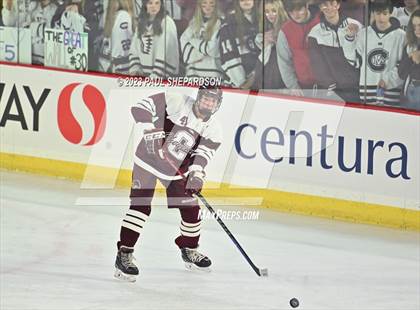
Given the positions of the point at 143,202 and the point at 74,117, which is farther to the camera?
the point at 74,117

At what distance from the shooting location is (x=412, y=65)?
8891mm

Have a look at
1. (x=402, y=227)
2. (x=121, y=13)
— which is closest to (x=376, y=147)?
(x=402, y=227)

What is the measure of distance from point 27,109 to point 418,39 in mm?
3304

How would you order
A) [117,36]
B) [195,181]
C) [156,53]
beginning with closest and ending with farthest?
[195,181] < [156,53] < [117,36]

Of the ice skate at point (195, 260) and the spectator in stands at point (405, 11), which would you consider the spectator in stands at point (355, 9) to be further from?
the ice skate at point (195, 260)

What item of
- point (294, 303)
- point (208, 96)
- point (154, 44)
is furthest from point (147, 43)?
point (294, 303)

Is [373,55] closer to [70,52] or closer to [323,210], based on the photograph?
[323,210]

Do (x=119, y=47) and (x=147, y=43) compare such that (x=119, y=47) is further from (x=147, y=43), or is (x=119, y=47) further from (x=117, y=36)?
(x=147, y=43)

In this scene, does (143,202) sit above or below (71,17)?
below

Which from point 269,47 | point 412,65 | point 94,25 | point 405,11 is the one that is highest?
point 405,11

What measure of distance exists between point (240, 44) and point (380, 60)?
46.1 inches

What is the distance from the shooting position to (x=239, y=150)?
30.8 feet

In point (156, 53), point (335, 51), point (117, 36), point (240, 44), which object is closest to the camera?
point (335, 51)

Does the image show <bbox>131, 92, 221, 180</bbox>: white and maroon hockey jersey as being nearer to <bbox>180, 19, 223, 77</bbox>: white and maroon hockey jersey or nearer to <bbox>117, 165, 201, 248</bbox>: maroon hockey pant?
<bbox>117, 165, 201, 248</bbox>: maroon hockey pant
